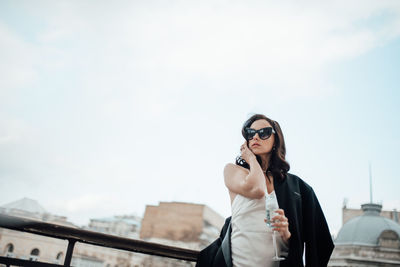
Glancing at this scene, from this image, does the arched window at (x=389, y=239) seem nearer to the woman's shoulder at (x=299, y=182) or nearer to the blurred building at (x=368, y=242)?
the blurred building at (x=368, y=242)

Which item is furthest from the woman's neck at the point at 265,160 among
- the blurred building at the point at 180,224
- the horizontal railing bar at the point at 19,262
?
the blurred building at the point at 180,224

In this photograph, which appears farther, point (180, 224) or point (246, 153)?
point (180, 224)

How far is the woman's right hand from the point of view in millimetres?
2083

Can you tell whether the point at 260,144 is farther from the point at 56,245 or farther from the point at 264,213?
the point at 56,245

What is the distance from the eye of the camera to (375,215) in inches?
1206

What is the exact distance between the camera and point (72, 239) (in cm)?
239

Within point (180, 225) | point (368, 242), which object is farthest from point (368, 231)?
point (180, 225)

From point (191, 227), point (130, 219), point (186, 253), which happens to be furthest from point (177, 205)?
point (186, 253)

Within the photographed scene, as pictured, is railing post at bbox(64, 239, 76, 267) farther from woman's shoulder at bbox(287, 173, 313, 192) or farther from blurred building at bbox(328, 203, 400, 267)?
blurred building at bbox(328, 203, 400, 267)

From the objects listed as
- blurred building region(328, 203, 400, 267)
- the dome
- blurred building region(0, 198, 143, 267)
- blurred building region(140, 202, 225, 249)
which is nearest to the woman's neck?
blurred building region(0, 198, 143, 267)

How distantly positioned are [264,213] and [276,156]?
1.63 feet

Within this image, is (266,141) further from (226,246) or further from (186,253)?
(186,253)

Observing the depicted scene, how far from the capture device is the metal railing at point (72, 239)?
7.34 feet

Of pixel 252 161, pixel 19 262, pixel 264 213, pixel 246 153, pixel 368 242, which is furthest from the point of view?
pixel 368 242
